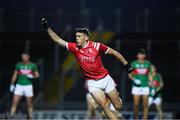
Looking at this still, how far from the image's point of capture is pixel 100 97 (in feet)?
42.2

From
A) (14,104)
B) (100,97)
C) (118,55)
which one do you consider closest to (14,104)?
(14,104)

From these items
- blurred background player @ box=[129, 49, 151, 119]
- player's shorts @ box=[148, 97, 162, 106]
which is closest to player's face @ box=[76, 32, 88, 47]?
blurred background player @ box=[129, 49, 151, 119]

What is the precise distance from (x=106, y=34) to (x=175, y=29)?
2544 mm

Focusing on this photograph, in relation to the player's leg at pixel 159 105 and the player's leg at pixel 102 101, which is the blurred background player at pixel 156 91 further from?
the player's leg at pixel 102 101

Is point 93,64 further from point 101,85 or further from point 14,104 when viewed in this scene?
point 14,104

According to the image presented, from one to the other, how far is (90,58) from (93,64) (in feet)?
0.52

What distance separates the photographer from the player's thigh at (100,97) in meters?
12.8

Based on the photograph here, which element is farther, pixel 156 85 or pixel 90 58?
pixel 156 85

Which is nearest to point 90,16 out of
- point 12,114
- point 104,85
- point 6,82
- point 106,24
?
point 106,24

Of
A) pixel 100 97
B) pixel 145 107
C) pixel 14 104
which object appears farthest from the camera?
pixel 14 104

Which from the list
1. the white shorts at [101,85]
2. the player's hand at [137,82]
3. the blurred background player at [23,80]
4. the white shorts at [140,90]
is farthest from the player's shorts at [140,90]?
the white shorts at [101,85]

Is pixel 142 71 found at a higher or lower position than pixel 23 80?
higher

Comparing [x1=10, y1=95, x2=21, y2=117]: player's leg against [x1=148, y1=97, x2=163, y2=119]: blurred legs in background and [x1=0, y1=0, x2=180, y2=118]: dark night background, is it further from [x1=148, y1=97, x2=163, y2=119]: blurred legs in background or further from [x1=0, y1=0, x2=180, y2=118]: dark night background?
[x1=148, y1=97, x2=163, y2=119]: blurred legs in background

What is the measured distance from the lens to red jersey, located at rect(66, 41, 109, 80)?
12.8 metres
